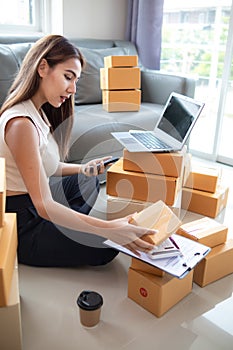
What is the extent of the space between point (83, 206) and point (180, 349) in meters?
0.73

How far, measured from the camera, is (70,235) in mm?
1346

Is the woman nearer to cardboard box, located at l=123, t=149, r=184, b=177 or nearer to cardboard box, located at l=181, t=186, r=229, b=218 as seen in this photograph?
cardboard box, located at l=123, t=149, r=184, b=177

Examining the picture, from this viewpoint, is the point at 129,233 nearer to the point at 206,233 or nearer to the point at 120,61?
the point at 206,233

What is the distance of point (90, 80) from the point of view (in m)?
2.55

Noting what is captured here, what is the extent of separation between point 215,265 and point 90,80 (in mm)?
1657

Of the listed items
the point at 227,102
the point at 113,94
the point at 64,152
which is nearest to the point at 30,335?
the point at 64,152

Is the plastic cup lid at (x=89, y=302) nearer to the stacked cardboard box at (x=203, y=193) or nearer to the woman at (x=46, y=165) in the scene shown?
the woman at (x=46, y=165)

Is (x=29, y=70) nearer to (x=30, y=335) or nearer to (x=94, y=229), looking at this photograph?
(x=94, y=229)

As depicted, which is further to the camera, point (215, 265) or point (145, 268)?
point (215, 265)

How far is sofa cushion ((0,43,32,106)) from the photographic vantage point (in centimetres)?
214

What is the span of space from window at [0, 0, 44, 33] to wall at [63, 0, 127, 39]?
26cm

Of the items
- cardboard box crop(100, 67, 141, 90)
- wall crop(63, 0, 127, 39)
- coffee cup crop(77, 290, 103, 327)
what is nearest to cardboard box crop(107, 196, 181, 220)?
coffee cup crop(77, 290, 103, 327)

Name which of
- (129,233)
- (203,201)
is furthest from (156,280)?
(203,201)

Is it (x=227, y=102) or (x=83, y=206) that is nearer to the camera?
(x=83, y=206)
